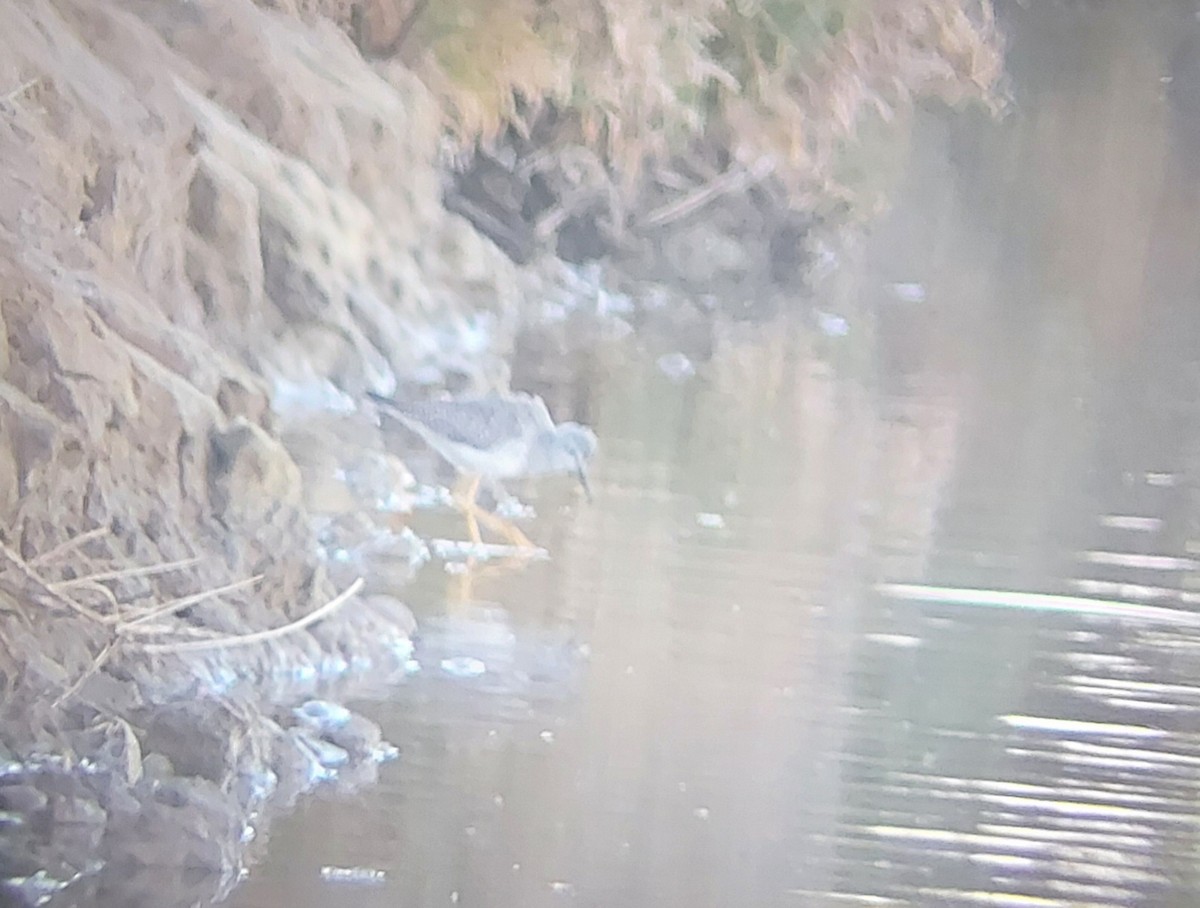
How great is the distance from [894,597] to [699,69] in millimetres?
479

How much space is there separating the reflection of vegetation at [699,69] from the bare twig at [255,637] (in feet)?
1.38

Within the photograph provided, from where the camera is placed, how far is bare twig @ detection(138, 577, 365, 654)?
3.89 ft

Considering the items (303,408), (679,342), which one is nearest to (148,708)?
(303,408)

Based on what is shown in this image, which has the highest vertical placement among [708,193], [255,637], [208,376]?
[708,193]

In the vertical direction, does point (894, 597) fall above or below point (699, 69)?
below

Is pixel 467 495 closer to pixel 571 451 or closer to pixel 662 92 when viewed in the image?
pixel 571 451

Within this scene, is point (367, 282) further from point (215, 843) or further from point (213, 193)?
point (215, 843)

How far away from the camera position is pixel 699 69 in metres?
1.23

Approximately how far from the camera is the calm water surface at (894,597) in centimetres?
112

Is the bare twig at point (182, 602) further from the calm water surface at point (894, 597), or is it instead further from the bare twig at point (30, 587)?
the calm water surface at point (894, 597)

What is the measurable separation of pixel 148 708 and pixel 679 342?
0.54 m

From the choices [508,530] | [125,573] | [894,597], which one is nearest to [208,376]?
[125,573]

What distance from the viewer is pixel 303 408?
4.01 ft

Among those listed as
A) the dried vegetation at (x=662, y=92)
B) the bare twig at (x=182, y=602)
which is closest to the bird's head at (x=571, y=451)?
the dried vegetation at (x=662, y=92)
